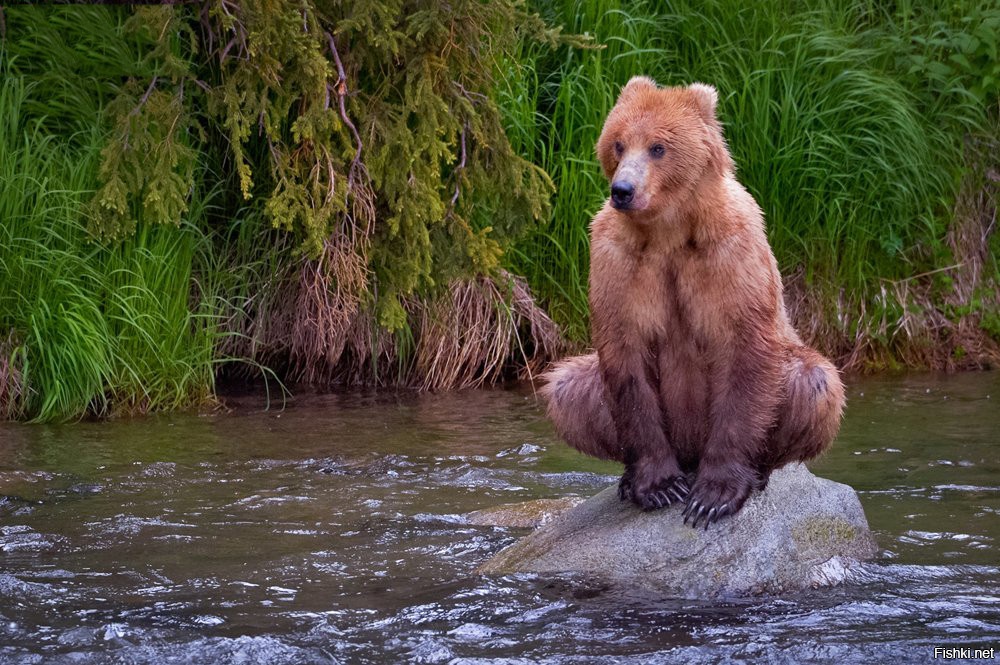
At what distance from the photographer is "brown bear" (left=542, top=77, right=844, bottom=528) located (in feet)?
13.9

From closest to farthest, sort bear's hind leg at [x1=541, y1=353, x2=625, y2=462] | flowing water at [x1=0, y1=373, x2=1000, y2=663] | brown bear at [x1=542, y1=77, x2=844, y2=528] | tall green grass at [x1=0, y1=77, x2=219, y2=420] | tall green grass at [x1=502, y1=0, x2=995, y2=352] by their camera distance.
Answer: flowing water at [x1=0, y1=373, x2=1000, y2=663] < brown bear at [x1=542, y1=77, x2=844, y2=528] < bear's hind leg at [x1=541, y1=353, x2=625, y2=462] < tall green grass at [x1=0, y1=77, x2=219, y2=420] < tall green grass at [x1=502, y1=0, x2=995, y2=352]

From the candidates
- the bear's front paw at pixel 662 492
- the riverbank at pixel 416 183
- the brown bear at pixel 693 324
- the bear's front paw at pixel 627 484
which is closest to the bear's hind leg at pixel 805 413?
the brown bear at pixel 693 324

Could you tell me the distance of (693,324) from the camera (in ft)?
14.2

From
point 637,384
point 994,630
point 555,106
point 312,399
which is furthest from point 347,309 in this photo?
point 994,630

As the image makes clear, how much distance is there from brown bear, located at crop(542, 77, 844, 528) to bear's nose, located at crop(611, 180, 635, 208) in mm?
40

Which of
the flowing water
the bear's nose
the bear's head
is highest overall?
the bear's head

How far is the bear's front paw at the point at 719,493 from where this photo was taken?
14.2ft

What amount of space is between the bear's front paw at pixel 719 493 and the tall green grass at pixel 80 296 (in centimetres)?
363

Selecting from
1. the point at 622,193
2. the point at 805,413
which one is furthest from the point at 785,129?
the point at 622,193

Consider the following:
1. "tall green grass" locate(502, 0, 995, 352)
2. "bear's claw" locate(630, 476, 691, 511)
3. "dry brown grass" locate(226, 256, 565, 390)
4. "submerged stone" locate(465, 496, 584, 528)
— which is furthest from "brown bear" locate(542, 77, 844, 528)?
"tall green grass" locate(502, 0, 995, 352)

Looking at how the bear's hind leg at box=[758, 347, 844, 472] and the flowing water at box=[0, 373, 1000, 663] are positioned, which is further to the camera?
the bear's hind leg at box=[758, 347, 844, 472]

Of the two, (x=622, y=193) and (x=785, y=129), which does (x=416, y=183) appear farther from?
(x=622, y=193)

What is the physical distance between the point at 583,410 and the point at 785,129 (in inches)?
171

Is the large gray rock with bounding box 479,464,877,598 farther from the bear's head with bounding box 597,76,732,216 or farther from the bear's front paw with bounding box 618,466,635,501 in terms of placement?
the bear's head with bounding box 597,76,732,216
